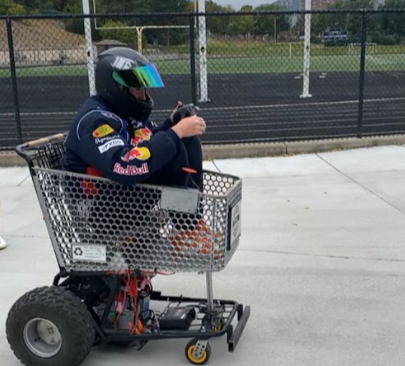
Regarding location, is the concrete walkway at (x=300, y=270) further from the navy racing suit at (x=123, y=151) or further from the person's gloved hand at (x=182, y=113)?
the person's gloved hand at (x=182, y=113)

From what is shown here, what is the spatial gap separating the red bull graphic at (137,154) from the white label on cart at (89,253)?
483mm

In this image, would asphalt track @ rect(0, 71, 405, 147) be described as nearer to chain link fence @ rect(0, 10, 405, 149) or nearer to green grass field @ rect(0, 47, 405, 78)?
chain link fence @ rect(0, 10, 405, 149)

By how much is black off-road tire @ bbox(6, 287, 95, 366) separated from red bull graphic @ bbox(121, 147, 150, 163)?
806mm

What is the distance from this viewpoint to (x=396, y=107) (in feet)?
48.5

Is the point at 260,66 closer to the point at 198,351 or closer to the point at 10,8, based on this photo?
the point at 10,8

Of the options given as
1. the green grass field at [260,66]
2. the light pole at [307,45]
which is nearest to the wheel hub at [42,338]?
the light pole at [307,45]

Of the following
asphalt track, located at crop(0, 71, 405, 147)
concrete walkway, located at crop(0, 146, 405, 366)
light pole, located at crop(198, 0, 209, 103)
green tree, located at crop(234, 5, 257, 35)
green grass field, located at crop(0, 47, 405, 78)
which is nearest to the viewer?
concrete walkway, located at crop(0, 146, 405, 366)

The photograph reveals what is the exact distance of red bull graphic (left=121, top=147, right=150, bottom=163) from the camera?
289cm

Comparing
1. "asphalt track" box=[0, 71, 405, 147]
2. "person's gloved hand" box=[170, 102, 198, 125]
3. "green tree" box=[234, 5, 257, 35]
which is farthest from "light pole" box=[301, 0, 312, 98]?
"person's gloved hand" box=[170, 102, 198, 125]

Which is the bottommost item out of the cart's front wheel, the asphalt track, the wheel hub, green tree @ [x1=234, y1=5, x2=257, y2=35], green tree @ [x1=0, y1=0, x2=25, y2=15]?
the asphalt track

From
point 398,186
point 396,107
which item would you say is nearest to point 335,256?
point 398,186

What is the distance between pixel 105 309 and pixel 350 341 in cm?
143

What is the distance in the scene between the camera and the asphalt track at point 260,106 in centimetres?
1135

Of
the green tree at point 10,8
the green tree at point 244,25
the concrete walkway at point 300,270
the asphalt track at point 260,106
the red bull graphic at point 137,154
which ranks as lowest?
the asphalt track at point 260,106
